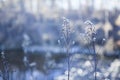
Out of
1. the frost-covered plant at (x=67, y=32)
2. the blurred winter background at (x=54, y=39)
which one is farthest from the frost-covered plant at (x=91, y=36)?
the frost-covered plant at (x=67, y=32)

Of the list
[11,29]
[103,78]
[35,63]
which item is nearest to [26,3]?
[11,29]

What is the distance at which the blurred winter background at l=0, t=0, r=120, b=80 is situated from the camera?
9.32 feet

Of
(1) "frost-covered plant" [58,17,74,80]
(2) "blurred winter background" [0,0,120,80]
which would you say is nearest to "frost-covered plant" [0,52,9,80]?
(2) "blurred winter background" [0,0,120,80]

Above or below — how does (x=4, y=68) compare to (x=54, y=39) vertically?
below

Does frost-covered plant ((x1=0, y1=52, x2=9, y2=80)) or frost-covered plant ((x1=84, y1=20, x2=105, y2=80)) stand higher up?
frost-covered plant ((x1=84, y1=20, x2=105, y2=80))

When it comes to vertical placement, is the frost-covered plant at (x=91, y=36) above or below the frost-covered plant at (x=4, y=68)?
above

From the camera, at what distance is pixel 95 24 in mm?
2828

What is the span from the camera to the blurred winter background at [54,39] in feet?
9.32

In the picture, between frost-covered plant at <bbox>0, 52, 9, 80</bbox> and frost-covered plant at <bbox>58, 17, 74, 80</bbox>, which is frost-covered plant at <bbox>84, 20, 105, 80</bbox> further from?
frost-covered plant at <bbox>0, 52, 9, 80</bbox>

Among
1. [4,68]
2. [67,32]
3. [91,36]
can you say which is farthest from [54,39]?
[4,68]

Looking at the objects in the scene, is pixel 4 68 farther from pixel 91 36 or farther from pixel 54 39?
pixel 91 36

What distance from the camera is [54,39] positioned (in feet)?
9.41

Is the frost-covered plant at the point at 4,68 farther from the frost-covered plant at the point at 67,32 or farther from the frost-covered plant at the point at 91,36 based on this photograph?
the frost-covered plant at the point at 91,36

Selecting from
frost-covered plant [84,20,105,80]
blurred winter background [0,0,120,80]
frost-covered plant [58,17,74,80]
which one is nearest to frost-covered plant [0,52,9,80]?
blurred winter background [0,0,120,80]
